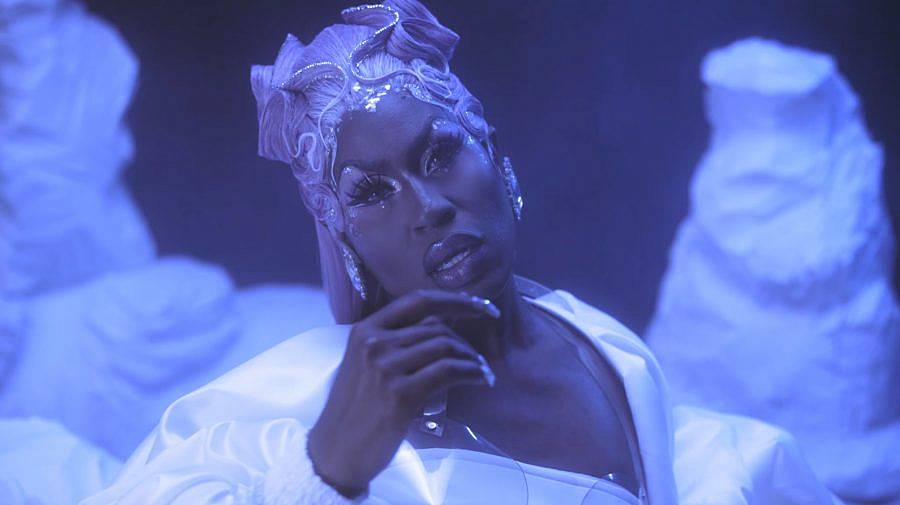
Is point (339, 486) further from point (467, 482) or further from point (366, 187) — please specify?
point (366, 187)

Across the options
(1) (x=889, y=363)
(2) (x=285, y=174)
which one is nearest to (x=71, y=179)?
(2) (x=285, y=174)

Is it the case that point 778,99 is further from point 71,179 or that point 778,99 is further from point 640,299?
point 71,179

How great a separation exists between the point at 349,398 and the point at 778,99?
7.93 feet

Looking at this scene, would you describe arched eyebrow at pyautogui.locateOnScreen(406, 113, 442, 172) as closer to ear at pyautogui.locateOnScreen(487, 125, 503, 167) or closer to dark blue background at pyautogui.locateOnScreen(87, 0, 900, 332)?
ear at pyautogui.locateOnScreen(487, 125, 503, 167)

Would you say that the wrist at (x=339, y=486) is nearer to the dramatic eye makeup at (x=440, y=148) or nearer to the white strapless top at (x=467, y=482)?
the white strapless top at (x=467, y=482)

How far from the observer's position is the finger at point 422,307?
994 millimetres

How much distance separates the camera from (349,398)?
39.2 inches

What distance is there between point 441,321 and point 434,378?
0.08 meters

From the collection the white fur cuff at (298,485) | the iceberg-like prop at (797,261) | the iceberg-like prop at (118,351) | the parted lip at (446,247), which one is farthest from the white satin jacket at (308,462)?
the iceberg-like prop at (118,351)

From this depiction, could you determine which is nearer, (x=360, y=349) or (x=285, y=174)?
(x=360, y=349)

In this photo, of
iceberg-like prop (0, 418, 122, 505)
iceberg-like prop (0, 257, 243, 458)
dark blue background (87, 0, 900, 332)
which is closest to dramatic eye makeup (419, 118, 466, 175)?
iceberg-like prop (0, 418, 122, 505)

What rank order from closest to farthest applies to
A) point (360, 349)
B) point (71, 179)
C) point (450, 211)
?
point (360, 349) < point (450, 211) < point (71, 179)

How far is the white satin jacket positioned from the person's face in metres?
0.21

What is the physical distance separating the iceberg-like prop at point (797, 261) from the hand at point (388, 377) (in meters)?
2.25
